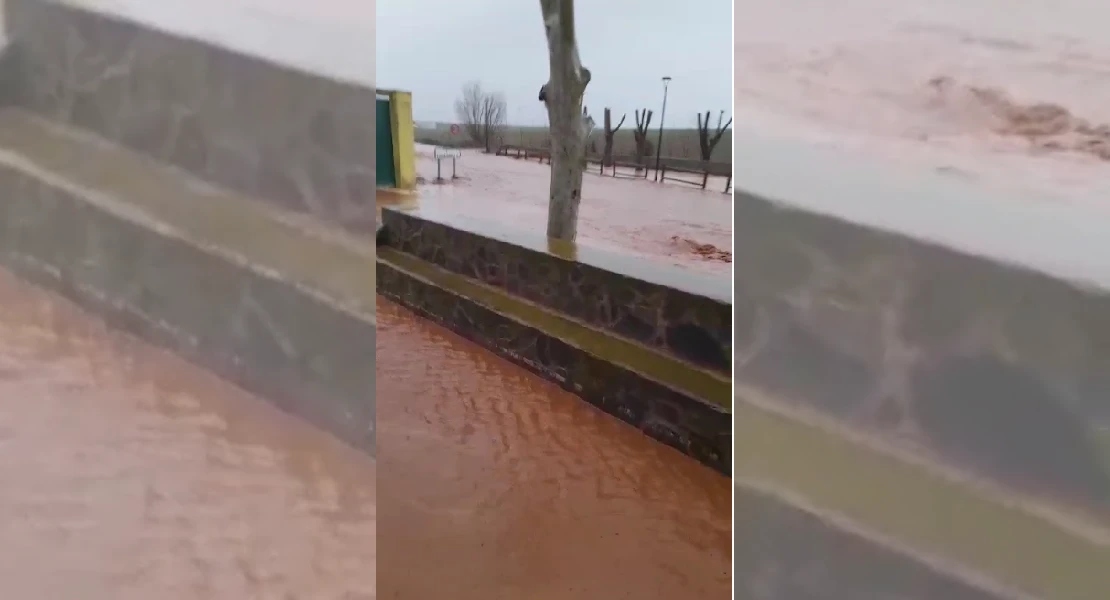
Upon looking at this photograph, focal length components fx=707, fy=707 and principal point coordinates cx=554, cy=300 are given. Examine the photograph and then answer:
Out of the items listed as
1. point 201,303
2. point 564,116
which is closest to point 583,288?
point 564,116

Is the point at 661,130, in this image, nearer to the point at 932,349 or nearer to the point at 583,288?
the point at 583,288

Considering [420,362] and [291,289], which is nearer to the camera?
[291,289]

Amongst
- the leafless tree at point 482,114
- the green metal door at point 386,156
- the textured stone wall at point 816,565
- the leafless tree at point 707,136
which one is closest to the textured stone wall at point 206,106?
the textured stone wall at point 816,565

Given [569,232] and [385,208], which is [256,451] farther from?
[385,208]

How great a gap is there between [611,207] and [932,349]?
80.1 inches

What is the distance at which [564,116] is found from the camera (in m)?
2.72

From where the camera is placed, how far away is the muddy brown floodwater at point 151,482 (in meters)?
0.84

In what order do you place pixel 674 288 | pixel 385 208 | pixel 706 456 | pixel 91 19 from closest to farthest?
pixel 91 19 → pixel 706 456 → pixel 674 288 → pixel 385 208

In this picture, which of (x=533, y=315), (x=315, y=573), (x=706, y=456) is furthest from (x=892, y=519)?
(x=533, y=315)

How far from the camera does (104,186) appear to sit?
0.87 m

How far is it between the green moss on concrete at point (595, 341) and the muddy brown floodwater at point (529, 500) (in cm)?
20

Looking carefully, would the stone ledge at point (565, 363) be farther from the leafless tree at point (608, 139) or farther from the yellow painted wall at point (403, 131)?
the leafless tree at point (608, 139)

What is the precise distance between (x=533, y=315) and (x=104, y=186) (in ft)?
6.31

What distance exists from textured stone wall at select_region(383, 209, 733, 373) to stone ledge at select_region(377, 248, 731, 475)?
0.08 m
